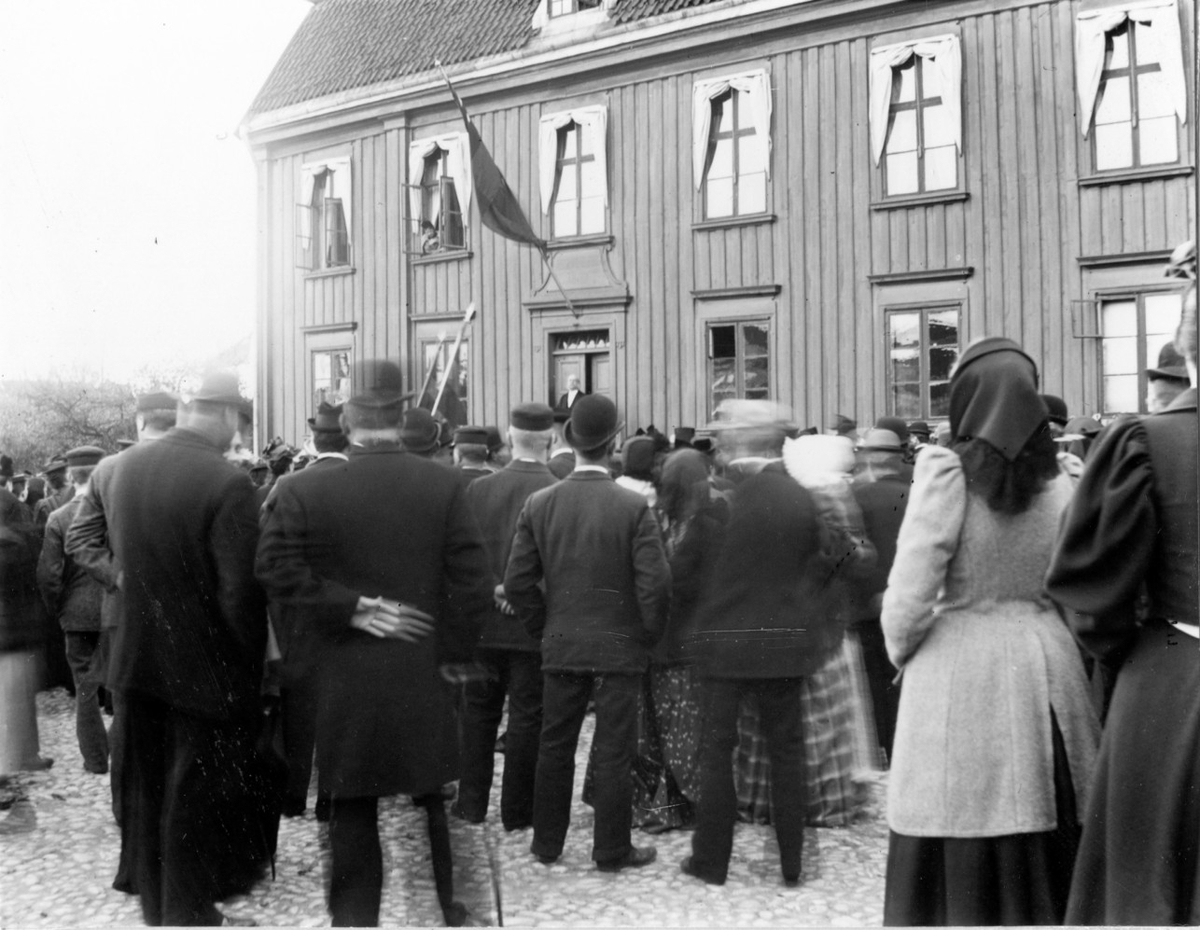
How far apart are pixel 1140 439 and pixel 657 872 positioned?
2789 millimetres

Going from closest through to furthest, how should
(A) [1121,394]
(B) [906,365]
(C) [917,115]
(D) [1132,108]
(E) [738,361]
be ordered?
(D) [1132,108] < (A) [1121,394] < (C) [917,115] < (B) [906,365] < (E) [738,361]

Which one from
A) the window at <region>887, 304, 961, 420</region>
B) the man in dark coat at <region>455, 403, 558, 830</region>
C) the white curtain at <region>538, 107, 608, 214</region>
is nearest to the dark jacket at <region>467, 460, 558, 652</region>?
the man in dark coat at <region>455, 403, 558, 830</region>

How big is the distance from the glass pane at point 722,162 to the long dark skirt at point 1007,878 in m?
5.77

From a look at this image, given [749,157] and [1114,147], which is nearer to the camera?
[1114,147]

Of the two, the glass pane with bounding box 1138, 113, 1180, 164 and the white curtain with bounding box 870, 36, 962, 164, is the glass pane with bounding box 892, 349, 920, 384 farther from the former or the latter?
the glass pane with bounding box 1138, 113, 1180, 164

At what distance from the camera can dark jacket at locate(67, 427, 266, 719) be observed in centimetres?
340

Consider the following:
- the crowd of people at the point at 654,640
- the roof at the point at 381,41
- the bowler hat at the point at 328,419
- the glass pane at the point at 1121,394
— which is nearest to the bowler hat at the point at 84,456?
the crowd of people at the point at 654,640

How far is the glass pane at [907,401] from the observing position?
7.29 metres

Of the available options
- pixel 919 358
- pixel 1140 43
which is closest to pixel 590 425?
pixel 1140 43

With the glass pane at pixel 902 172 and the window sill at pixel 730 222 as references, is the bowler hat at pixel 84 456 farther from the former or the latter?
the glass pane at pixel 902 172

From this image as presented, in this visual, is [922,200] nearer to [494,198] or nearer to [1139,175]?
[1139,175]

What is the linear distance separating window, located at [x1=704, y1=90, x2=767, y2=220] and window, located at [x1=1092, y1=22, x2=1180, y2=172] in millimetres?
3115

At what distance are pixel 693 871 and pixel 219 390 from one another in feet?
8.65

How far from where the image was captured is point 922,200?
277 inches
